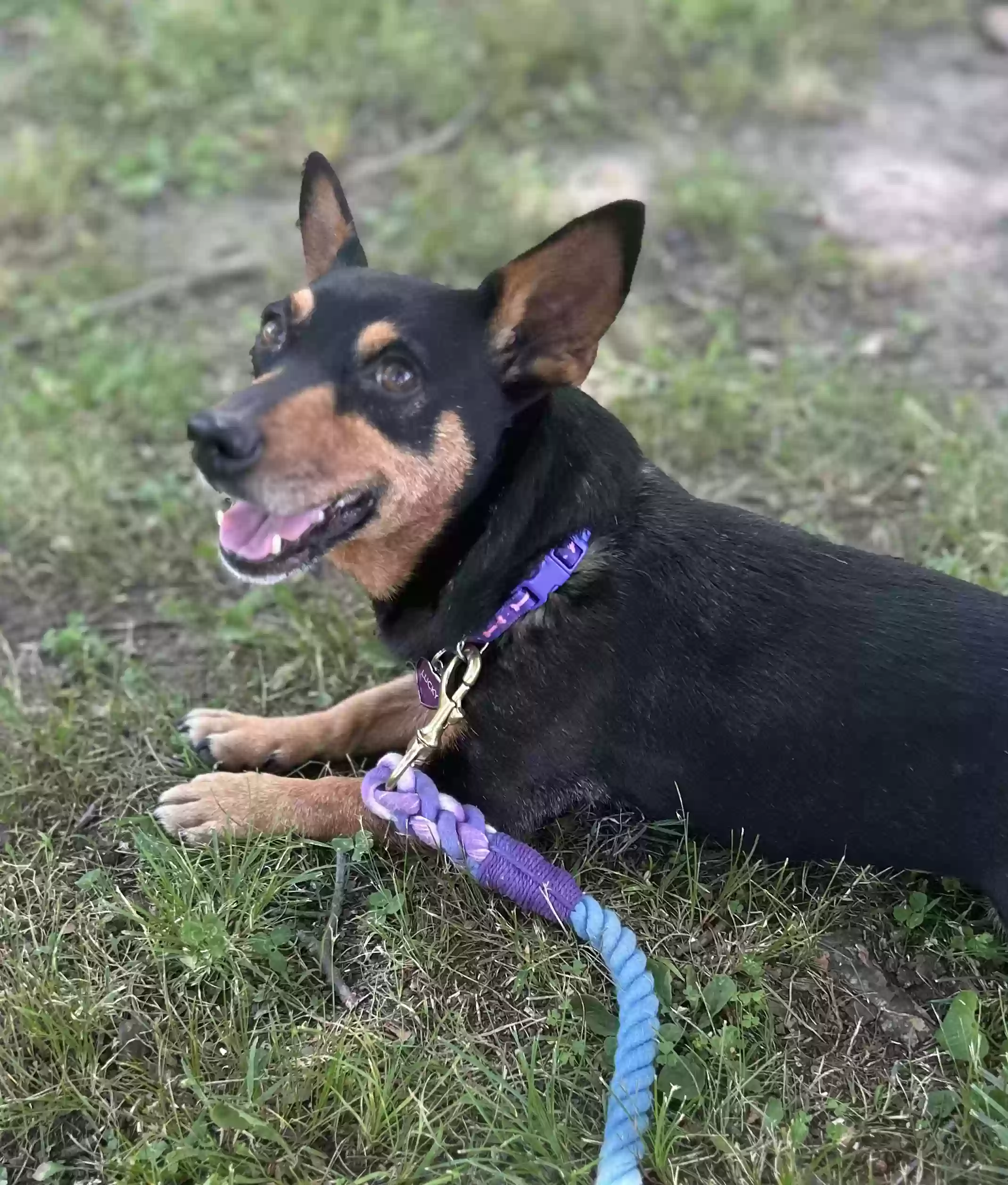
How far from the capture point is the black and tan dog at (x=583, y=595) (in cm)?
252

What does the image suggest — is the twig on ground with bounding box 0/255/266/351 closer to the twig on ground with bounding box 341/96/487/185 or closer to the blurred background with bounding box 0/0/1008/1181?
the blurred background with bounding box 0/0/1008/1181

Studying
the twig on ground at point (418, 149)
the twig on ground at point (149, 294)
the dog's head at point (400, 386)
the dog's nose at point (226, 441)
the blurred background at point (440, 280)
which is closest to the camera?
the dog's nose at point (226, 441)

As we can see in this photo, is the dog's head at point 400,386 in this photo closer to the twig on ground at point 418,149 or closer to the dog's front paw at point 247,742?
the dog's front paw at point 247,742

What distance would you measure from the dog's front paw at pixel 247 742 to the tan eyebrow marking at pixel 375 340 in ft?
4.16

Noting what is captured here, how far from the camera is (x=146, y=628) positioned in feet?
12.6

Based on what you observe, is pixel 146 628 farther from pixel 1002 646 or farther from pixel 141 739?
pixel 1002 646

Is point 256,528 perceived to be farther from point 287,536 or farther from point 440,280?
point 440,280

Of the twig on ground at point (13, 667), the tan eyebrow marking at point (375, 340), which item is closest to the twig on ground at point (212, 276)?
the twig on ground at point (13, 667)

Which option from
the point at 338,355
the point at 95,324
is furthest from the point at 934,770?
the point at 95,324

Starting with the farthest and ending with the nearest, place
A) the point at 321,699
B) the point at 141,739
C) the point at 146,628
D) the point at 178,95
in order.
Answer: the point at 178,95, the point at 146,628, the point at 321,699, the point at 141,739

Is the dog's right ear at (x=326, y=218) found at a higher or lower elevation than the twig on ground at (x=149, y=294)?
higher

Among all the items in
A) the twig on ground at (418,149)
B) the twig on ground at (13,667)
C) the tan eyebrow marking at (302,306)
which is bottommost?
the twig on ground at (13,667)

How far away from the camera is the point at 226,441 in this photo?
7.71 ft

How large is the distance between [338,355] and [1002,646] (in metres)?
1.83
